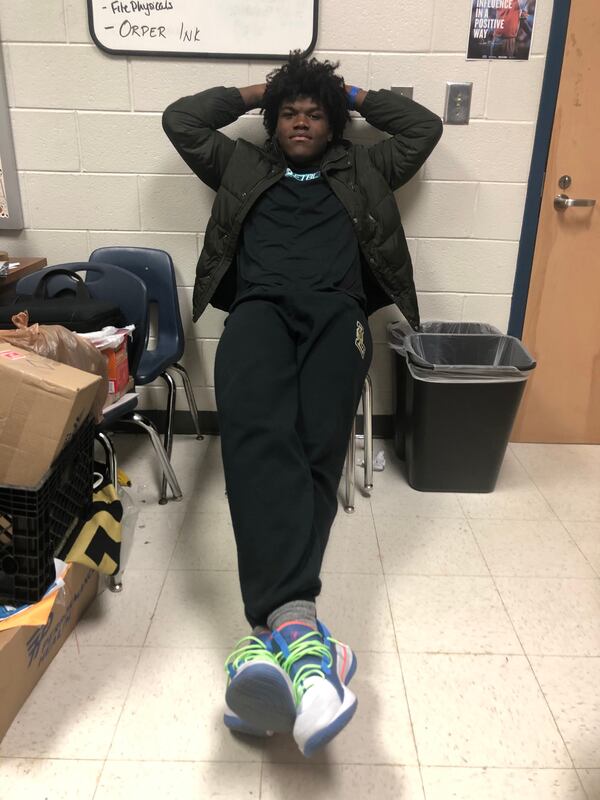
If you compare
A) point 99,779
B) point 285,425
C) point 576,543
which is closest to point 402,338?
point 576,543

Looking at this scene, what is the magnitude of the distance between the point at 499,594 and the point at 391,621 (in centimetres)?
33

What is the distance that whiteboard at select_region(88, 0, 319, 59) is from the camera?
81.4 inches

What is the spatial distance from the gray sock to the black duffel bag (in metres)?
0.94

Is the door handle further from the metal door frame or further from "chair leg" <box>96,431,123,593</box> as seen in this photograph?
"chair leg" <box>96,431,123,593</box>

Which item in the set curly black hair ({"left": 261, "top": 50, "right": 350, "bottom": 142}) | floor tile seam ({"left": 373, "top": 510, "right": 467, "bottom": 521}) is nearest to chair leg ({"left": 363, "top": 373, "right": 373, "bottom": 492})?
floor tile seam ({"left": 373, "top": 510, "right": 467, "bottom": 521})

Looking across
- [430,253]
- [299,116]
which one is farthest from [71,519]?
[430,253]

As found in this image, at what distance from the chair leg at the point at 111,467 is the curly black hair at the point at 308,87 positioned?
1.19 metres

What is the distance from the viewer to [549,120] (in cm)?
218

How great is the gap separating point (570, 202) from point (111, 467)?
186 centimetres

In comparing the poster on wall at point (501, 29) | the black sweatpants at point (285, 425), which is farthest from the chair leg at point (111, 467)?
the poster on wall at point (501, 29)

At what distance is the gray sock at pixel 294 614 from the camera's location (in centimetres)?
119

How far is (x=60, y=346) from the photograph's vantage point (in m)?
1.48

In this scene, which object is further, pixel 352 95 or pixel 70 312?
pixel 352 95

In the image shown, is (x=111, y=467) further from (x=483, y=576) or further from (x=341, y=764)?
(x=483, y=576)
